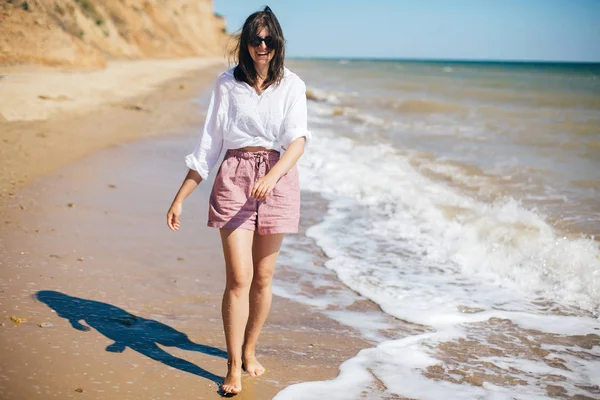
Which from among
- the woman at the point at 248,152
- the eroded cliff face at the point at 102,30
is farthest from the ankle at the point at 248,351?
the eroded cliff face at the point at 102,30

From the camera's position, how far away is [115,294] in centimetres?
388

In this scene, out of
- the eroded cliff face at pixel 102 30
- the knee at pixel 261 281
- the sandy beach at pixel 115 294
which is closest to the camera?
the sandy beach at pixel 115 294

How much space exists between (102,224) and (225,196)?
2.83 meters

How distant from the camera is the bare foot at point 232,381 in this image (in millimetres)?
2836

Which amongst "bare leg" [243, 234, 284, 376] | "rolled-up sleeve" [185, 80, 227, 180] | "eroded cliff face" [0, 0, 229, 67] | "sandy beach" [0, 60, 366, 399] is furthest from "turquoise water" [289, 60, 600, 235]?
"eroded cliff face" [0, 0, 229, 67]

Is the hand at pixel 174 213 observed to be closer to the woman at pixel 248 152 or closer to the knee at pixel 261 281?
the woman at pixel 248 152

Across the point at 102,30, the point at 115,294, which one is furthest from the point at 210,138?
the point at 102,30

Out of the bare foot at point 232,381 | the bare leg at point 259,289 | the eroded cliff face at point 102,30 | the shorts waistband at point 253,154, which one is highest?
the eroded cliff face at point 102,30

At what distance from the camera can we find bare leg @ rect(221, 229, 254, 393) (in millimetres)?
2816

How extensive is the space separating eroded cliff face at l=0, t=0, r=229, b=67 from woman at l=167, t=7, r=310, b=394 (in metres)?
14.7

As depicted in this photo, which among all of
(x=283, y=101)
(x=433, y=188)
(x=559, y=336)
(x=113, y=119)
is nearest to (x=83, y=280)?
(x=283, y=101)

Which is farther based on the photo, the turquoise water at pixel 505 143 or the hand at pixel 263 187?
the turquoise water at pixel 505 143

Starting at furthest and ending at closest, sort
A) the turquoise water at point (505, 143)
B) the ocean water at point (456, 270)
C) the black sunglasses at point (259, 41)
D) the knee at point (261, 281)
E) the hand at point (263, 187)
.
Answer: the turquoise water at point (505, 143) → the ocean water at point (456, 270) → the knee at point (261, 281) → the black sunglasses at point (259, 41) → the hand at point (263, 187)

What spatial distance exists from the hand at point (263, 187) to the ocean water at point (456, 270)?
3.30 feet
